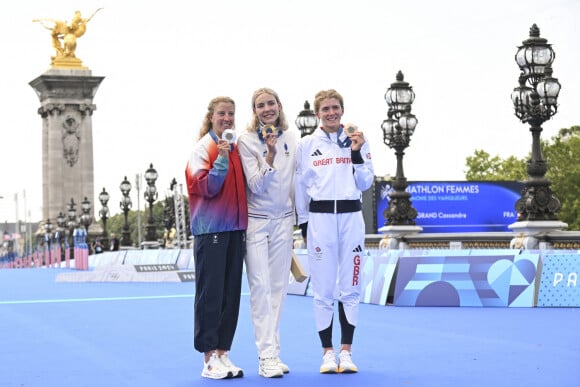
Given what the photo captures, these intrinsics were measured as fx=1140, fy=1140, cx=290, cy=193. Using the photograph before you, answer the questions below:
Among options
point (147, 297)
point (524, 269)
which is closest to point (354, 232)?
point (524, 269)

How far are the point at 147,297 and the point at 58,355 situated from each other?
35.8 ft

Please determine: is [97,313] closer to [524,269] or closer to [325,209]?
[524,269]

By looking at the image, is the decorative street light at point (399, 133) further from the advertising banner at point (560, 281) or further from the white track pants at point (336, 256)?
the white track pants at point (336, 256)

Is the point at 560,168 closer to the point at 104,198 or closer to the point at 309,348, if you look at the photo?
the point at 104,198

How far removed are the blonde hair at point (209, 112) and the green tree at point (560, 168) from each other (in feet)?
269

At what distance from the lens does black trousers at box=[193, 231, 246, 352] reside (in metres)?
8.87

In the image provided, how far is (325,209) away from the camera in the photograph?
9.10 metres

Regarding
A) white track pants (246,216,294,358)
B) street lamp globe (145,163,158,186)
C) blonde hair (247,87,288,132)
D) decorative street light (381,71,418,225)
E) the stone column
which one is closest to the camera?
white track pants (246,216,294,358)

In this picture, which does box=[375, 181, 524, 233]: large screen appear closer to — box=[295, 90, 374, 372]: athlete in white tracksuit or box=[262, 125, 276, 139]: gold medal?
box=[295, 90, 374, 372]: athlete in white tracksuit

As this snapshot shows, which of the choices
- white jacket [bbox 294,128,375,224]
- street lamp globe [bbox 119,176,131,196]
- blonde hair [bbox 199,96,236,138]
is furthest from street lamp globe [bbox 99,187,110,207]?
white jacket [bbox 294,128,375,224]

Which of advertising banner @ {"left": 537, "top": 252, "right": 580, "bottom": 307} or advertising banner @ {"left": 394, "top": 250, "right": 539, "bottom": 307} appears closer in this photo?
advertising banner @ {"left": 537, "top": 252, "right": 580, "bottom": 307}

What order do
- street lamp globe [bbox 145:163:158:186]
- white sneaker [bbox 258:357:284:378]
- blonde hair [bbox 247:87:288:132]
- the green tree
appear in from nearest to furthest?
white sneaker [bbox 258:357:284:378] < blonde hair [bbox 247:87:288:132] < street lamp globe [bbox 145:163:158:186] < the green tree

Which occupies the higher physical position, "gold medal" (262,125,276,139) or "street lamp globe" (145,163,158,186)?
"street lamp globe" (145,163,158,186)

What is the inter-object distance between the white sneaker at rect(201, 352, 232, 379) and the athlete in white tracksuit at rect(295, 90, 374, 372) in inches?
34.4
